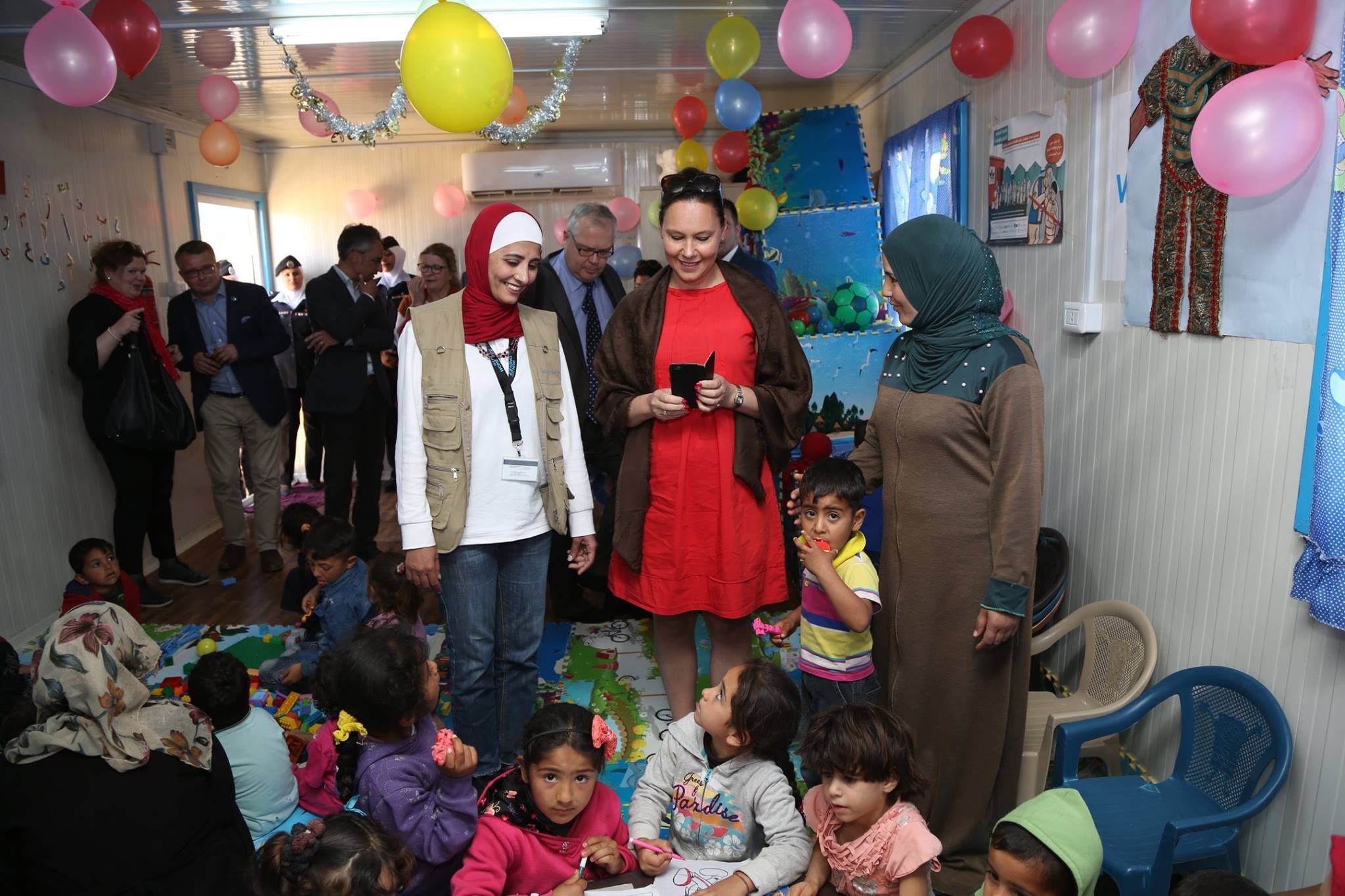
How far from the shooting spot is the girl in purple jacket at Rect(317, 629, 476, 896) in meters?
1.79

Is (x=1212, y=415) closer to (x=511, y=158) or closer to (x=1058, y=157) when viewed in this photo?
(x=1058, y=157)

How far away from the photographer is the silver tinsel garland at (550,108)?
452 centimetres

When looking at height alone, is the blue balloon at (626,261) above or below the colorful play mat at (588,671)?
above

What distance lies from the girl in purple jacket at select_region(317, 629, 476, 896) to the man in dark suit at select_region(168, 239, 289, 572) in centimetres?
317

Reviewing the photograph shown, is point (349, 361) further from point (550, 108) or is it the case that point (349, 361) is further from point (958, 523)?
point (958, 523)

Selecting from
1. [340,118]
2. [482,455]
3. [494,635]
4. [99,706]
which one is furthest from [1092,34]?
[340,118]

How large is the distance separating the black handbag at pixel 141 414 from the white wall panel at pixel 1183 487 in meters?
3.71

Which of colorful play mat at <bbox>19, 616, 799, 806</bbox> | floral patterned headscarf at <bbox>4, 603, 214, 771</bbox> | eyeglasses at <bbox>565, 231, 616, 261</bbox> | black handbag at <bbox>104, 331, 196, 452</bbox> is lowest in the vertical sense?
colorful play mat at <bbox>19, 616, 799, 806</bbox>

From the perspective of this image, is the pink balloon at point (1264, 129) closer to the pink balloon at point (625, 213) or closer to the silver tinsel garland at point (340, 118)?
the silver tinsel garland at point (340, 118)

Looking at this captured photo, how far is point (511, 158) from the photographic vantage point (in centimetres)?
759

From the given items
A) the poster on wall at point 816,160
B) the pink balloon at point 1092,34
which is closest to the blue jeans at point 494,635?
the pink balloon at point 1092,34

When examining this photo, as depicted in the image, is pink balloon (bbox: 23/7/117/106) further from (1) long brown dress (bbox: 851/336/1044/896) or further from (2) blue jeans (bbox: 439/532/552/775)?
(1) long brown dress (bbox: 851/336/1044/896)

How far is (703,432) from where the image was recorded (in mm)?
2510

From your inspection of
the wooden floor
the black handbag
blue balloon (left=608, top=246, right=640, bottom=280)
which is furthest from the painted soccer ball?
the black handbag
